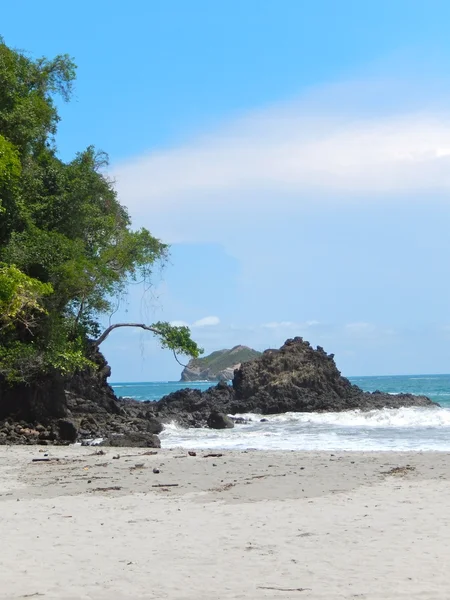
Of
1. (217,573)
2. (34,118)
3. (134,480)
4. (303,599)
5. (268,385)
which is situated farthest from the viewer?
(268,385)

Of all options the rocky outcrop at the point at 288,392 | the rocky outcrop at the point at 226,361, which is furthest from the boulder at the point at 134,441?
the rocky outcrop at the point at 226,361

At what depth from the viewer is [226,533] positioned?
805cm

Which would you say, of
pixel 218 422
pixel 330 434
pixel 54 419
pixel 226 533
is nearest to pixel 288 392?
pixel 218 422

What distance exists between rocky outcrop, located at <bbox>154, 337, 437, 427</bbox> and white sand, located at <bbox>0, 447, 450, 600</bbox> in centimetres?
3035

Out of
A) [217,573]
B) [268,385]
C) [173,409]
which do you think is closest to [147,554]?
[217,573]

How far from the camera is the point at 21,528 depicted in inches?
331

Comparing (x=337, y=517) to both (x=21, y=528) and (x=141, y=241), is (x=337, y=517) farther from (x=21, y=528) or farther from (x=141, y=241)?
(x=141, y=241)

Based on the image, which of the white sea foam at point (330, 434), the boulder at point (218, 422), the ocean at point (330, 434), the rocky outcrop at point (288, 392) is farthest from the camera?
the rocky outcrop at point (288, 392)

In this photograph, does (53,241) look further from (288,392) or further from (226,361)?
(226,361)

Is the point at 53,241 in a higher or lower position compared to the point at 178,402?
higher

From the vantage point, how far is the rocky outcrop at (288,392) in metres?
45.3

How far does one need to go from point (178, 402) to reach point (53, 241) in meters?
22.1

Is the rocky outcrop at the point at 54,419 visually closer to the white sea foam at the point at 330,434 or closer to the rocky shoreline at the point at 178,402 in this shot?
the rocky shoreline at the point at 178,402

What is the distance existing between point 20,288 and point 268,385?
32.4m
